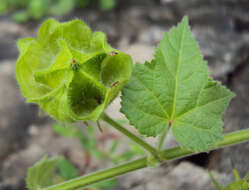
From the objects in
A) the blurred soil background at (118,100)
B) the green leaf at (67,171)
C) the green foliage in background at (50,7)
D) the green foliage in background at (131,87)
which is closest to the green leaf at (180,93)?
the green foliage in background at (131,87)

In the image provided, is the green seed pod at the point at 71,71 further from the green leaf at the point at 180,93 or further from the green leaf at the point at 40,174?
the green leaf at the point at 40,174

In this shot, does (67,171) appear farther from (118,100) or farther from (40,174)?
Answer: (118,100)

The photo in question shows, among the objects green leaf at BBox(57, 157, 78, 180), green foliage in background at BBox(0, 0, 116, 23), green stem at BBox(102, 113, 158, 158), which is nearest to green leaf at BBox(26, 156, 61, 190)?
green leaf at BBox(57, 157, 78, 180)

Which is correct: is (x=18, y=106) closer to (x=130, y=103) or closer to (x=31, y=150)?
(x=31, y=150)

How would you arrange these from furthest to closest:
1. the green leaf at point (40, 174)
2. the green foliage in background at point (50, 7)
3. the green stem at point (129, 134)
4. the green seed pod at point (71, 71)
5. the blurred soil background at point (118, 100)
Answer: the green foliage in background at point (50, 7) < the blurred soil background at point (118, 100) < the green leaf at point (40, 174) < the green stem at point (129, 134) < the green seed pod at point (71, 71)

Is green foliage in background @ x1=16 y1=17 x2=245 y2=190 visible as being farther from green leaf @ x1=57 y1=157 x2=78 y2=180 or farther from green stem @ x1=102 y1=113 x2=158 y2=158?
green leaf @ x1=57 y1=157 x2=78 y2=180

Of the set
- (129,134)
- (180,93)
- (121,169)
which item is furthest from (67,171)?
(180,93)

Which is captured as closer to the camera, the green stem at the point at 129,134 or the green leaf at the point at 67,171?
the green stem at the point at 129,134
